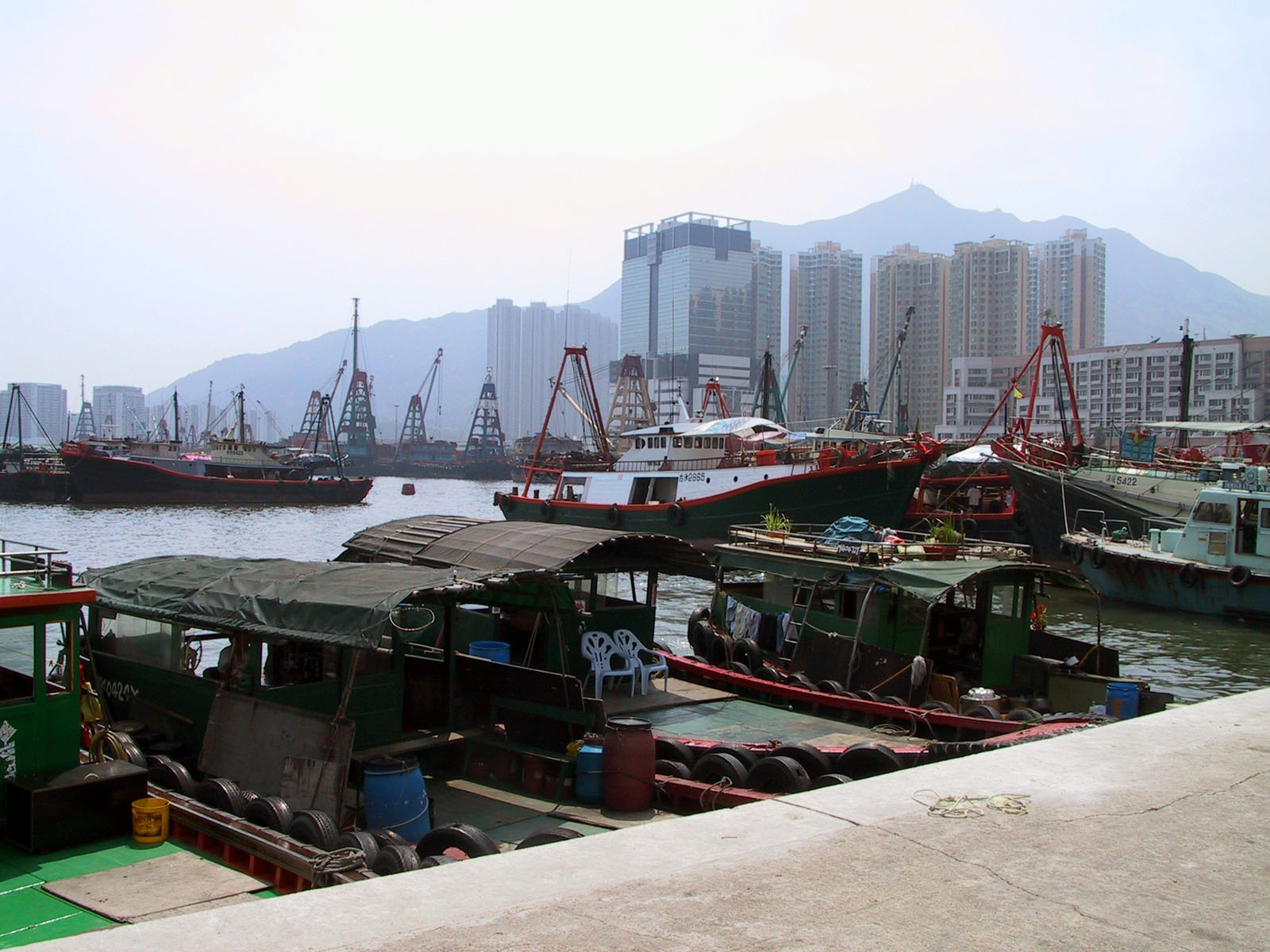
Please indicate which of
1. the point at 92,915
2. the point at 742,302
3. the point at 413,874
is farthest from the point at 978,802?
the point at 742,302

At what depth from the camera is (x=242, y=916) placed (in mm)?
3264

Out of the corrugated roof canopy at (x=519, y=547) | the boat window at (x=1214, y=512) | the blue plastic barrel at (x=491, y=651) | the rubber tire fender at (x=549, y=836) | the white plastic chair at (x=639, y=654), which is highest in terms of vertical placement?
the corrugated roof canopy at (x=519, y=547)

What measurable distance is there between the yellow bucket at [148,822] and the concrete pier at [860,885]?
4116 millimetres

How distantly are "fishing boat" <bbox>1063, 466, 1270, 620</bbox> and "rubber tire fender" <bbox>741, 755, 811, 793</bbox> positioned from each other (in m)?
21.1

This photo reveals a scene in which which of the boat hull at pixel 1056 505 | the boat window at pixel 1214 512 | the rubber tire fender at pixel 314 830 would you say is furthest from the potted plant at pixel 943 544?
the boat hull at pixel 1056 505

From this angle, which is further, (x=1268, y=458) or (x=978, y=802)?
(x=1268, y=458)

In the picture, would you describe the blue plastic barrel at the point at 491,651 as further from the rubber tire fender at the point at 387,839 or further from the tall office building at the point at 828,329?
the tall office building at the point at 828,329

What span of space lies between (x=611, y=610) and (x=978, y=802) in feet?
25.1

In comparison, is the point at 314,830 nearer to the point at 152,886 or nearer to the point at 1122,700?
the point at 152,886

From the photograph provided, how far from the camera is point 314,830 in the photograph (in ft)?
24.0

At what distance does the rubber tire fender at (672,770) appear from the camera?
361 inches

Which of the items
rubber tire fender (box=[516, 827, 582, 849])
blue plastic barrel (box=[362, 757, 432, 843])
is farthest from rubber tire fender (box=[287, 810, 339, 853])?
rubber tire fender (box=[516, 827, 582, 849])

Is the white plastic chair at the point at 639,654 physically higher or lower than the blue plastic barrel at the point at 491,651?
lower

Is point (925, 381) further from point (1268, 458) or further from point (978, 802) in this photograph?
point (978, 802)
